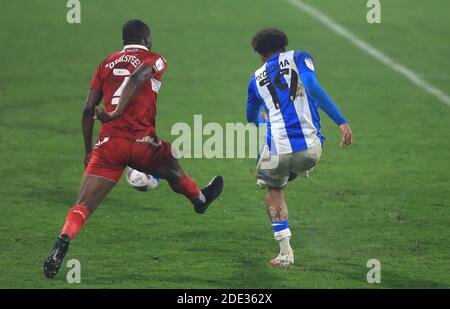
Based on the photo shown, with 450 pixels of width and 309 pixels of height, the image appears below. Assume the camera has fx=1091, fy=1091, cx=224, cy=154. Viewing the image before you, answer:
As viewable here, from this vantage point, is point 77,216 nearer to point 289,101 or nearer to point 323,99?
point 289,101

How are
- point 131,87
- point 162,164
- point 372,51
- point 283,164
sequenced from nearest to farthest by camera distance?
point 131,87 → point 283,164 → point 162,164 → point 372,51

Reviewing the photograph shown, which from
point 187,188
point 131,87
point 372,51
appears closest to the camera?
point 131,87

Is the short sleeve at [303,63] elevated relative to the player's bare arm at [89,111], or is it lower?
elevated

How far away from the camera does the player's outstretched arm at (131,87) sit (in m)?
10.1

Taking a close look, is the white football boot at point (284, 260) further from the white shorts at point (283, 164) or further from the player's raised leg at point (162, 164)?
the player's raised leg at point (162, 164)

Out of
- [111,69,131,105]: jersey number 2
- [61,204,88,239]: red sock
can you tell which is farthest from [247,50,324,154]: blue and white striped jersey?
[61,204,88,239]: red sock

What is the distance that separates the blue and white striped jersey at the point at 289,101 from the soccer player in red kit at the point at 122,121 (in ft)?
3.43

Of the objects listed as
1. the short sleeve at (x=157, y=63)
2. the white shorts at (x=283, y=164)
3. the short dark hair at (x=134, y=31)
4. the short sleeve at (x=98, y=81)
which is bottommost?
the white shorts at (x=283, y=164)

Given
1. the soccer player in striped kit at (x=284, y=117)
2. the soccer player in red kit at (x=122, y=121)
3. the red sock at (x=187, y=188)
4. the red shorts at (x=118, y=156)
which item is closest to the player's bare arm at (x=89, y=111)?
the soccer player in red kit at (x=122, y=121)

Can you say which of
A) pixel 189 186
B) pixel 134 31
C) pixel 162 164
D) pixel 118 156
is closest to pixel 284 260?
pixel 189 186

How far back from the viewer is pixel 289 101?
1057cm

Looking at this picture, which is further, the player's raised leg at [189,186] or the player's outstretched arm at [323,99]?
the player's raised leg at [189,186]

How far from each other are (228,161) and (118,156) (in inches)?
229

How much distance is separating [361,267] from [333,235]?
135 cm
